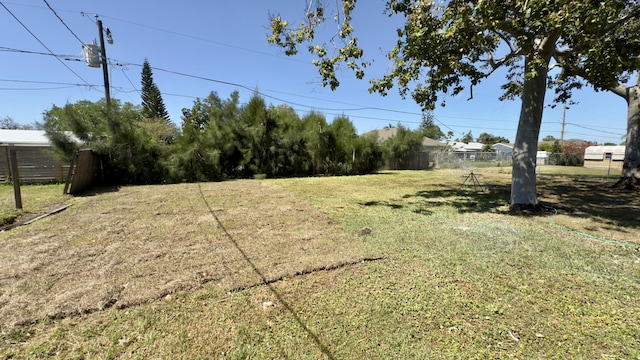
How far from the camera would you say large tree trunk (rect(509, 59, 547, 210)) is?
5000 millimetres

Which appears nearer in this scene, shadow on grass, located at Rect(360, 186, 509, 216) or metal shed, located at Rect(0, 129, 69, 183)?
Result: shadow on grass, located at Rect(360, 186, 509, 216)

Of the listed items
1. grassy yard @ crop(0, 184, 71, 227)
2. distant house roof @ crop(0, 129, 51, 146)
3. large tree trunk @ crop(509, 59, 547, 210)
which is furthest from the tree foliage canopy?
distant house roof @ crop(0, 129, 51, 146)

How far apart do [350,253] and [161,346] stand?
80.4 inches

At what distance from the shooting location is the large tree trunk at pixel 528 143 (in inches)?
197

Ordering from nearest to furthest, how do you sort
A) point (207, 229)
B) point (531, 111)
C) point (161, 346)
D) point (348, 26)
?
1. point (161, 346)
2. point (207, 229)
3. point (348, 26)
4. point (531, 111)

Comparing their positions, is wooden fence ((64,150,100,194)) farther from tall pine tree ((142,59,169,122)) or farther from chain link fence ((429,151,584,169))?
tall pine tree ((142,59,169,122))

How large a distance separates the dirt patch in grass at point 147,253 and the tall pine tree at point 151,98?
27.3 meters

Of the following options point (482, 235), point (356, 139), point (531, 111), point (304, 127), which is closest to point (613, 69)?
point (531, 111)

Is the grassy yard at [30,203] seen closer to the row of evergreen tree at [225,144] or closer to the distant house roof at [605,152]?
the row of evergreen tree at [225,144]

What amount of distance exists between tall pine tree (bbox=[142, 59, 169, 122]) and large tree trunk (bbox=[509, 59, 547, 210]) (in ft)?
101

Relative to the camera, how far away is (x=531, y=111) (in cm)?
505

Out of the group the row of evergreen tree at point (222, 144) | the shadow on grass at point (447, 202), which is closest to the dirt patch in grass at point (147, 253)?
the shadow on grass at point (447, 202)

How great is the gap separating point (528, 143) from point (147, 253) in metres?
6.69

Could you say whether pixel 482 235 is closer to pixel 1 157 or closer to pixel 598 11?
pixel 598 11
